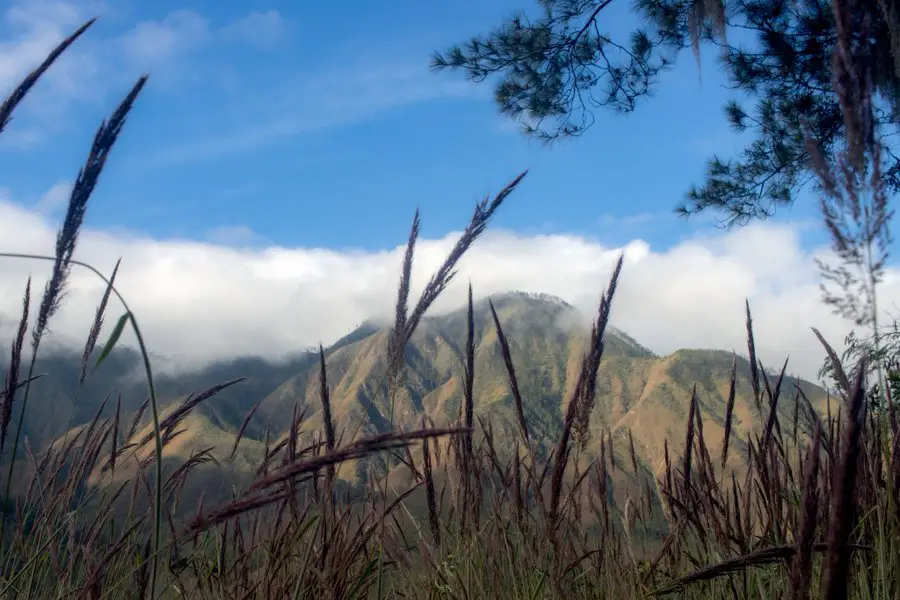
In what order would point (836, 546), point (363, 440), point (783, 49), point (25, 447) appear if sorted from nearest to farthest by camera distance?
point (836, 546)
point (363, 440)
point (25, 447)
point (783, 49)

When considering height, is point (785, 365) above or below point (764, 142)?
below

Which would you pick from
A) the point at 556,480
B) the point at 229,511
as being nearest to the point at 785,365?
the point at 556,480

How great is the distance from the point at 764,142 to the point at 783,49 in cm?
110

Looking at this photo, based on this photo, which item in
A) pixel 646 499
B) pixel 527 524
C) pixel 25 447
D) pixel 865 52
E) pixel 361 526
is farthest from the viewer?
pixel 646 499

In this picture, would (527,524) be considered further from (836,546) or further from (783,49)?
(783,49)

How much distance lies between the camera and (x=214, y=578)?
7.76ft

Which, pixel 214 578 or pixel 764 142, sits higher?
pixel 764 142

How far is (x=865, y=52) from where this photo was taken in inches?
42.1

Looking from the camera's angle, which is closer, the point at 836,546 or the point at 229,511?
the point at 836,546

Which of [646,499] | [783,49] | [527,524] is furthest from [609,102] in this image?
[527,524]

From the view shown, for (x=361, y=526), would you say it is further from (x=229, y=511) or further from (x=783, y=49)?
(x=783, y=49)

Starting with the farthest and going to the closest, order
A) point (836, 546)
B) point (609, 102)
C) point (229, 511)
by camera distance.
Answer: point (609, 102)
point (229, 511)
point (836, 546)

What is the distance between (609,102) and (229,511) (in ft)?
25.5

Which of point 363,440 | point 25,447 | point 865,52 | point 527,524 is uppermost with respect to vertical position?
point 865,52
